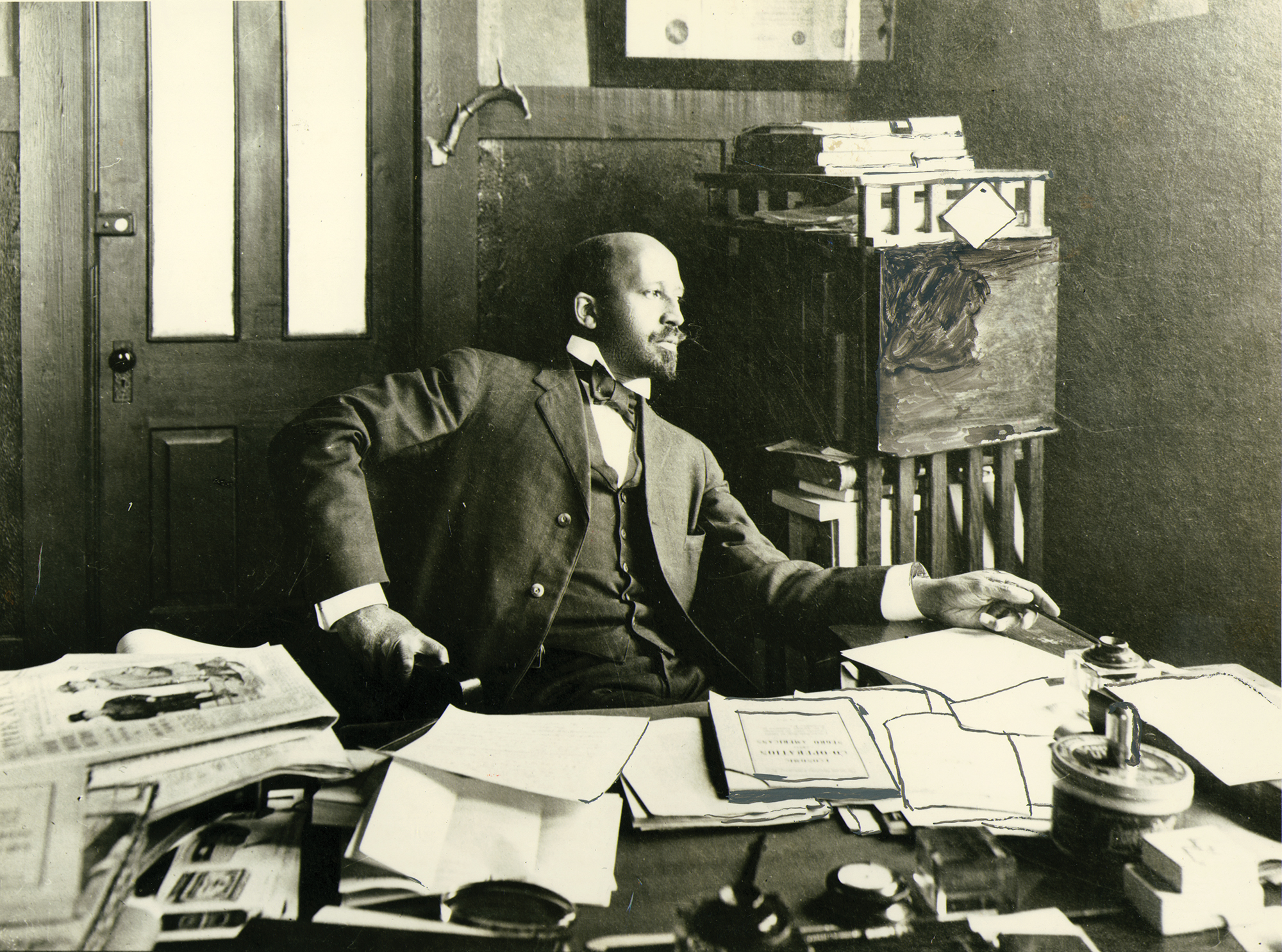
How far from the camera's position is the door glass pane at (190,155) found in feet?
5.36

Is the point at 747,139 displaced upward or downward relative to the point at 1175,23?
downward

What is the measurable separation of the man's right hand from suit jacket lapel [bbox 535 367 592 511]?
36 cm

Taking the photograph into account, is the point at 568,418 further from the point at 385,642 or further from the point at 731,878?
the point at 731,878

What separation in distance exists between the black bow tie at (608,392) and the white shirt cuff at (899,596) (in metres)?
0.52

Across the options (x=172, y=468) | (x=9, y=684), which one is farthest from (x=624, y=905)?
(x=172, y=468)

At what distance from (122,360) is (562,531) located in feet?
2.64

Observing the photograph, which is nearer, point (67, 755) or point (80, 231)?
point (67, 755)

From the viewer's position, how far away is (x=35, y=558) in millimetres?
1642

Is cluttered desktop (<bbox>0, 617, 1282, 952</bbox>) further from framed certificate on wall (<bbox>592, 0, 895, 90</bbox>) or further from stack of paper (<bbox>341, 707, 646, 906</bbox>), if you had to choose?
framed certificate on wall (<bbox>592, 0, 895, 90</bbox>)

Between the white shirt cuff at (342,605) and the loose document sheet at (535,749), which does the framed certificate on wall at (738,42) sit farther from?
the loose document sheet at (535,749)

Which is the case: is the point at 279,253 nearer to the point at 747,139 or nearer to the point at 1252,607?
the point at 747,139

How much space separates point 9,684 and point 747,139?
4.73 ft

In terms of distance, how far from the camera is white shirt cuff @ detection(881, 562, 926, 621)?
163 centimetres

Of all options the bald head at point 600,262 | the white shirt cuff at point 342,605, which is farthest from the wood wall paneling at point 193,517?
the bald head at point 600,262
